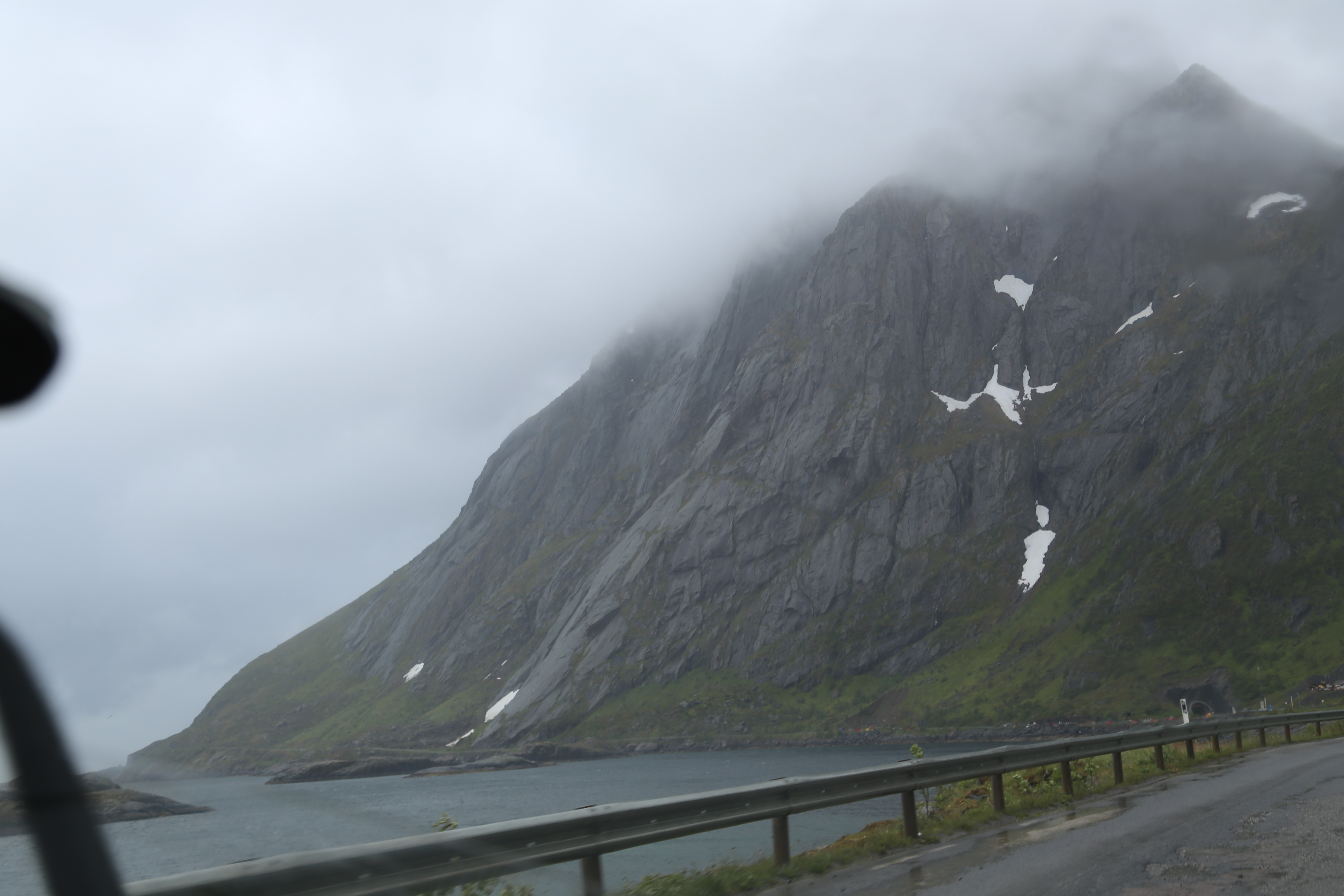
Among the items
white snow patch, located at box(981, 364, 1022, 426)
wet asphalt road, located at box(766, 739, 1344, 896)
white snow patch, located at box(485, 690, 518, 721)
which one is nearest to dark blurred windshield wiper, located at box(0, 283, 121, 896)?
wet asphalt road, located at box(766, 739, 1344, 896)

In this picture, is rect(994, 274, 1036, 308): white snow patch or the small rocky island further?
rect(994, 274, 1036, 308): white snow patch

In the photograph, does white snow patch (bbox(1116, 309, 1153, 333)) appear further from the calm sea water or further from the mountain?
the calm sea water

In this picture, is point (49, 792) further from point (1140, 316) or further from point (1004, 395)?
point (1140, 316)

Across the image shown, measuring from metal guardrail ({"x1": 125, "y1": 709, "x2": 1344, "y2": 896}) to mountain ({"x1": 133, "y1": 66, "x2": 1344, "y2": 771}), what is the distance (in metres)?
110

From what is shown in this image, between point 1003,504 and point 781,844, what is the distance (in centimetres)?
16238

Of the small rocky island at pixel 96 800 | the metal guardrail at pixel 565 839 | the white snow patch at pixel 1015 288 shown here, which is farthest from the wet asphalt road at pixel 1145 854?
the white snow patch at pixel 1015 288

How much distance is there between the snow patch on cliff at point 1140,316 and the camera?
565 feet

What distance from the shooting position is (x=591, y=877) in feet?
30.3

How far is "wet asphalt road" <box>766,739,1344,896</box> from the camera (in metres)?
9.52

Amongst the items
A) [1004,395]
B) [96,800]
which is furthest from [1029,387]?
[96,800]

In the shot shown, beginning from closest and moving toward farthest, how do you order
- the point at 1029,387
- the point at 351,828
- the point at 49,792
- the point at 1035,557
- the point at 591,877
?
the point at 49,792 < the point at 351,828 < the point at 591,877 < the point at 1035,557 < the point at 1029,387

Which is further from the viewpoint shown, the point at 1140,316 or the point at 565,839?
the point at 1140,316

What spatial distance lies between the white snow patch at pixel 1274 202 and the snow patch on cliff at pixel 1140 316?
25.8 m

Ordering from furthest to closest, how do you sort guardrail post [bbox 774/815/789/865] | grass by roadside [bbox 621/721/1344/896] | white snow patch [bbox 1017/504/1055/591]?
white snow patch [bbox 1017/504/1055/591], guardrail post [bbox 774/815/789/865], grass by roadside [bbox 621/721/1344/896]
